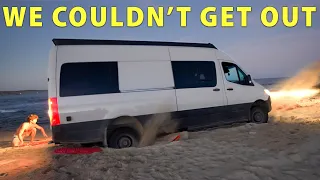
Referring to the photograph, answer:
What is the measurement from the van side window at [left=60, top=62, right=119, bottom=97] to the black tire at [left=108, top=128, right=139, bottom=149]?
36.1 inches

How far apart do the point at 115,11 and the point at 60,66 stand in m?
5.39

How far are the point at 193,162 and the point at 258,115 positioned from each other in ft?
15.0

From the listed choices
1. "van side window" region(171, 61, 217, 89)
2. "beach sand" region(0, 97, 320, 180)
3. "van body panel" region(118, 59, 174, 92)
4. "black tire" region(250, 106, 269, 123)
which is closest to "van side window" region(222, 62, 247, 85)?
"van side window" region(171, 61, 217, 89)

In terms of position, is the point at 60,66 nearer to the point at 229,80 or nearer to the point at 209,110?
the point at 209,110

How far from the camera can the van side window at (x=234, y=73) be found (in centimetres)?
731

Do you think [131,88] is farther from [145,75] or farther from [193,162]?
[193,162]

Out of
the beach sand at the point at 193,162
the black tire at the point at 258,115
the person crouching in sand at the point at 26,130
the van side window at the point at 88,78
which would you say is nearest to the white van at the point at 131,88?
the van side window at the point at 88,78

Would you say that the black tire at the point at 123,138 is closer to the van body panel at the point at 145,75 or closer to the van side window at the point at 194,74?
the van body panel at the point at 145,75

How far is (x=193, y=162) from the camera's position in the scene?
4105mm

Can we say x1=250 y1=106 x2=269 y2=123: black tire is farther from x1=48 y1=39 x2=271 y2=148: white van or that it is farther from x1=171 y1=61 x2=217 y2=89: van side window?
x1=171 y1=61 x2=217 y2=89: van side window

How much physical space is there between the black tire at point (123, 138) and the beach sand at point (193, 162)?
705 mm

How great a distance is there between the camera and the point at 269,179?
11.1 ft

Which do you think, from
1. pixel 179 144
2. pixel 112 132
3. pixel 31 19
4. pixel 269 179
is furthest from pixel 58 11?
pixel 269 179

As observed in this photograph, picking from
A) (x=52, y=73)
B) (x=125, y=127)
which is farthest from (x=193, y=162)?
(x=52, y=73)
